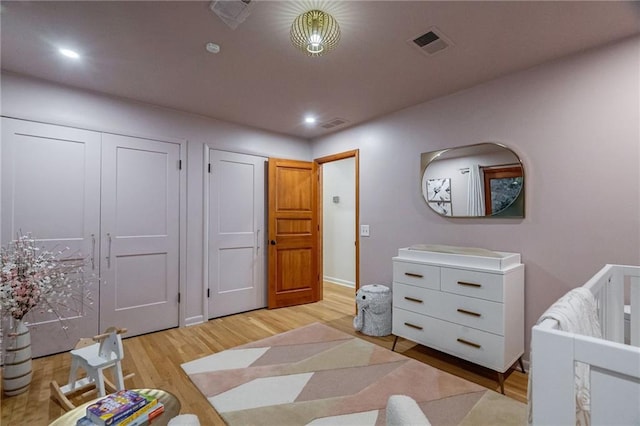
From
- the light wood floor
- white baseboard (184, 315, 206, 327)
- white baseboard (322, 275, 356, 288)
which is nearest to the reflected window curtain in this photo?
the light wood floor

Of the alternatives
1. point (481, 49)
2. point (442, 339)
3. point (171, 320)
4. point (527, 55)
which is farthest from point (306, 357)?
point (527, 55)

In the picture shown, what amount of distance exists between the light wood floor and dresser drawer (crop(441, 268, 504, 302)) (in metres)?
0.64

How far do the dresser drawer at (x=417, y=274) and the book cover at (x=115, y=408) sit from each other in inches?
78.4

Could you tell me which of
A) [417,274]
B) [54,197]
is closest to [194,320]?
[54,197]

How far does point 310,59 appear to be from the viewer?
219 cm

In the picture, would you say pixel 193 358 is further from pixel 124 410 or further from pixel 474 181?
pixel 474 181

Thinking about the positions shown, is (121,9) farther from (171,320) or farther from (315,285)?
(315,285)

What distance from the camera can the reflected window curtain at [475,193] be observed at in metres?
2.57

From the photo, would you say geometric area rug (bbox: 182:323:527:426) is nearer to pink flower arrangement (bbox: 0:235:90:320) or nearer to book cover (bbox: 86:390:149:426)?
book cover (bbox: 86:390:149:426)

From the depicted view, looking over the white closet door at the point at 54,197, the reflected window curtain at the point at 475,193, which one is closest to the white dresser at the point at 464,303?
the reflected window curtain at the point at 475,193

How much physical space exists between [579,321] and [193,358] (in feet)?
8.53

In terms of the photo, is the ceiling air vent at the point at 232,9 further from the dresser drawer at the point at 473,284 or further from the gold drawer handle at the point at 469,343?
the gold drawer handle at the point at 469,343

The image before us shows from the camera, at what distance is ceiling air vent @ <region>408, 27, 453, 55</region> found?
74.0 inches

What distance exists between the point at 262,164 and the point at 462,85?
7.97 ft
